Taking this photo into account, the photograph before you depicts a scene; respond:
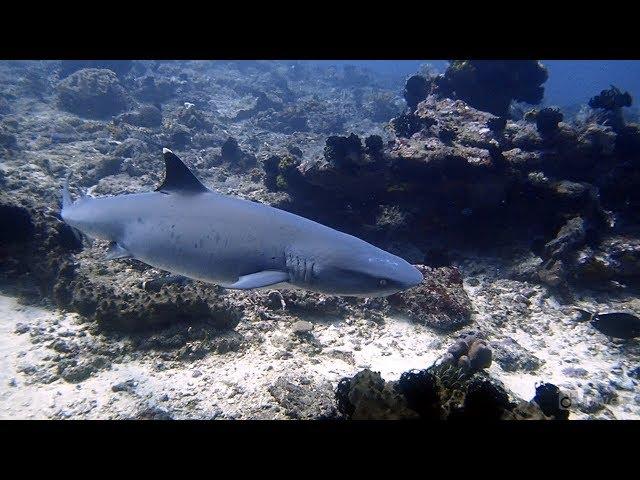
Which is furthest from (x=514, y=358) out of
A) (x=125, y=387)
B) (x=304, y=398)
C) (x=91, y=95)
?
(x=91, y=95)

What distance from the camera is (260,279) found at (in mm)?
3998

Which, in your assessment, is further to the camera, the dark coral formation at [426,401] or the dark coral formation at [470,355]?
the dark coral formation at [470,355]

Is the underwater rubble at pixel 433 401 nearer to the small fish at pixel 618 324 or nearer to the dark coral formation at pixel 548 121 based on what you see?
the small fish at pixel 618 324

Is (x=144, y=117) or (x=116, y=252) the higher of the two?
(x=144, y=117)

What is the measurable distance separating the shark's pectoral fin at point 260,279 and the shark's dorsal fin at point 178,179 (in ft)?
4.61

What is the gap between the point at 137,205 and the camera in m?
4.92

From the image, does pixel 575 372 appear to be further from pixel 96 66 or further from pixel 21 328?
pixel 96 66

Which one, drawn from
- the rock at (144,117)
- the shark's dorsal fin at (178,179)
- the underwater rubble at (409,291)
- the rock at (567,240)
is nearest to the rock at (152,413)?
the underwater rubble at (409,291)

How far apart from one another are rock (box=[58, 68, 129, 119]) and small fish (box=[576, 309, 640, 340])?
22851mm

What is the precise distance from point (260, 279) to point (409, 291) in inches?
131

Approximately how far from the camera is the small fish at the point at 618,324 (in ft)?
19.0

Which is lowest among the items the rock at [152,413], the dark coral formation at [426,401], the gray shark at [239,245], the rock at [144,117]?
the rock at [152,413]
